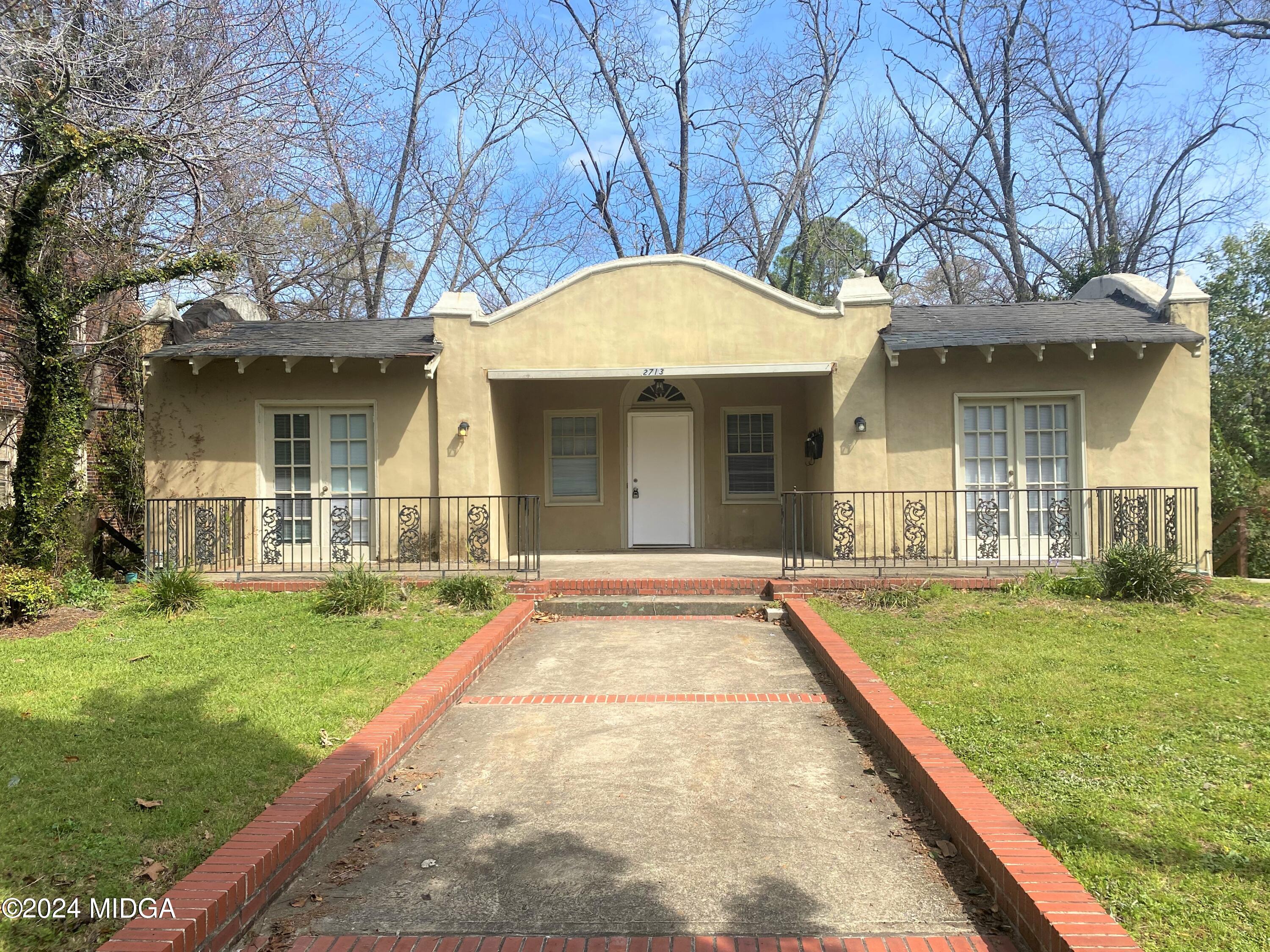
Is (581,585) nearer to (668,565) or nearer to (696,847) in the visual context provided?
(668,565)

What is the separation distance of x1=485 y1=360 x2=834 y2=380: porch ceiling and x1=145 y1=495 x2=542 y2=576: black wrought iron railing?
1.72 m

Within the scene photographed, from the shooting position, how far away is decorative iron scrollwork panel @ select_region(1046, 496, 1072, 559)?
410 inches

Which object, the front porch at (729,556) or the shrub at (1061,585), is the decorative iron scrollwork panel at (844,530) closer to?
the front porch at (729,556)

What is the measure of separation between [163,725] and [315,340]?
25.1ft

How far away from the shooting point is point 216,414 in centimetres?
1122

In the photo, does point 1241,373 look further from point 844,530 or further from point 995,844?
point 995,844

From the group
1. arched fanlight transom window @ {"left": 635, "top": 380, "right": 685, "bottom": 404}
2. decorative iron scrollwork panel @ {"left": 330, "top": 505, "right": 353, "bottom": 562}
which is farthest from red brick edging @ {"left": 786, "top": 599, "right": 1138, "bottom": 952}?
arched fanlight transom window @ {"left": 635, "top": 380, "right": 685, "bottom": 404}

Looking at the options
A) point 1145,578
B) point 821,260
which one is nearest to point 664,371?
point 1145,578

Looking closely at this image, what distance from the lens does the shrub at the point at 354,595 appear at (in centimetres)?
816

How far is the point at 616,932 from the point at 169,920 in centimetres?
145

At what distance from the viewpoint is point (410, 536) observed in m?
11.2

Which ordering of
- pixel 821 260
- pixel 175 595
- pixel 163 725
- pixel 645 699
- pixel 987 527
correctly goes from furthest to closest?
pixel 821 260
pixel 987 527
pixel 175 595
pixel 645 699
pixel 163 725

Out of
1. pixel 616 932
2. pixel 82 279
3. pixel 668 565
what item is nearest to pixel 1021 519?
pixel 668 565

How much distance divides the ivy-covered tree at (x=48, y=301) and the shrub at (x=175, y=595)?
59.6 inches
